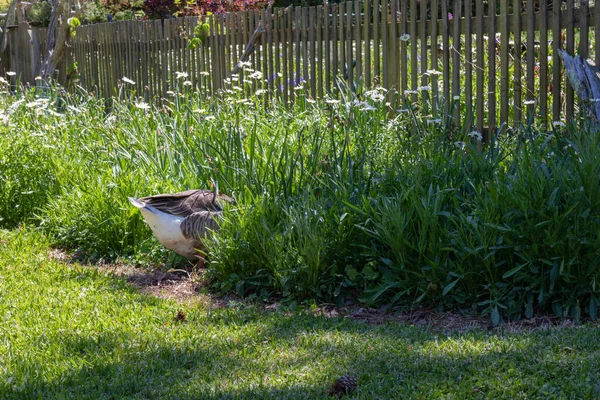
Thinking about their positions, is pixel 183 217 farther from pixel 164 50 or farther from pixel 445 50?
pixel 164 50

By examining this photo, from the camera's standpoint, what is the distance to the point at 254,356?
141 inches

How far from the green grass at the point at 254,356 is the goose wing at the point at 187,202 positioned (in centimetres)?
76

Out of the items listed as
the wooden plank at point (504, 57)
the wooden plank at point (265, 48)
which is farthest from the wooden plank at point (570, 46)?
the wooden plank at point (265, 48)

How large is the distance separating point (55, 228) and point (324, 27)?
402 centimetres

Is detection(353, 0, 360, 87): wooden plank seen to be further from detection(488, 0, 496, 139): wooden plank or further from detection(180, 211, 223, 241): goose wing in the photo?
detection(180, 211, 223, 241): goose wing

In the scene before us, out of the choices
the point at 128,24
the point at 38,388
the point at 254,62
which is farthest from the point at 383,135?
the point at 128,24

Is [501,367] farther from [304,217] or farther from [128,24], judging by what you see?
[128,24]

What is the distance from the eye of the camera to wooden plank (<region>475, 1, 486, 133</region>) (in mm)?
6957

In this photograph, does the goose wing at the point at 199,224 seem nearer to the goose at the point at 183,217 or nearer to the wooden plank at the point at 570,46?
the goose at the point at 183,217

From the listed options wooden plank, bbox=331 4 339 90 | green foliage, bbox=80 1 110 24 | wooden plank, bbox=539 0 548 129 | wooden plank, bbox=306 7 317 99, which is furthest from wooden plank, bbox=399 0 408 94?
green foliage, bbox=80 1 110 24

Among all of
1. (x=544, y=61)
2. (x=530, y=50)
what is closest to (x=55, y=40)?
(x=530, y=50)

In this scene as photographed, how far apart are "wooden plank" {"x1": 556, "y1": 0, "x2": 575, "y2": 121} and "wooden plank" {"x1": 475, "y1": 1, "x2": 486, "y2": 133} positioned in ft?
2.72

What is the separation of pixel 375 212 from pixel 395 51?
3.91 meters

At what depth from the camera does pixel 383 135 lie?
236 inches
